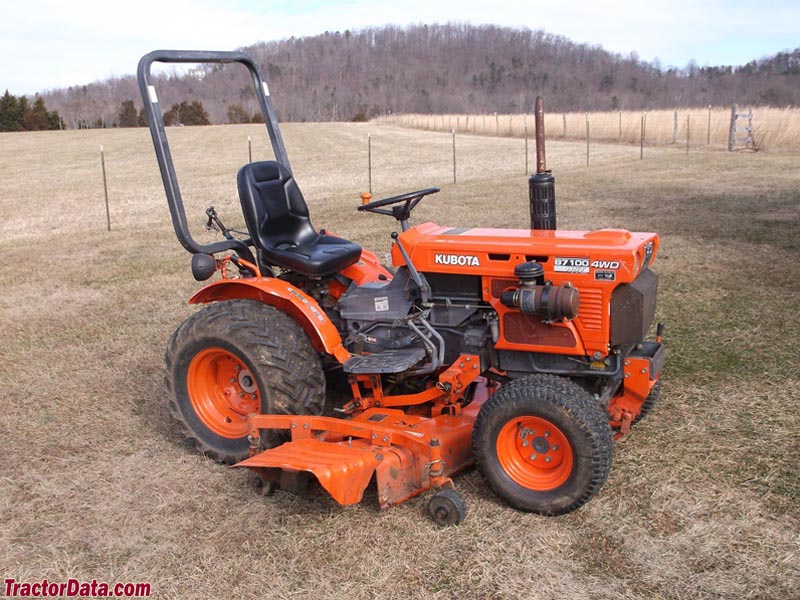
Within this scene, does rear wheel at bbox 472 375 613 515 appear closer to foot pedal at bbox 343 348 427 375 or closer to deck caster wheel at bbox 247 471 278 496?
foot pedal at bbox 343 348 427 375

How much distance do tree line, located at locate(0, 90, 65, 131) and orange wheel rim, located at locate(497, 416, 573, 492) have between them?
60.9m

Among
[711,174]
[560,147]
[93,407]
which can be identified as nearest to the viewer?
[93,407]

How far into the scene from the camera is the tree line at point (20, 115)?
2216 inches

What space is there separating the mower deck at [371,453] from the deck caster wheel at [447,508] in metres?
0.09

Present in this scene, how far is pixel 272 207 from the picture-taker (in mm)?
4445

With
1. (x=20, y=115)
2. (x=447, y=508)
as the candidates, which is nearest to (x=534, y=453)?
(x=447, y=508)

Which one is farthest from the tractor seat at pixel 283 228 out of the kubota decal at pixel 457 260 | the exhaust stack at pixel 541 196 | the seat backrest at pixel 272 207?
the exhaust stack at pixel 541 196

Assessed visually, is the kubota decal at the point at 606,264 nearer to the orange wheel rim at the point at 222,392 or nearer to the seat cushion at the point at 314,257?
the seat cushion at the point at 314,257

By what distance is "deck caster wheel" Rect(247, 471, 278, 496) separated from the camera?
376 centimetres

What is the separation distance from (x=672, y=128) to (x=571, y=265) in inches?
1069

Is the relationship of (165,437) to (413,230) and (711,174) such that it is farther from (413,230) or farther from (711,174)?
(711,174)

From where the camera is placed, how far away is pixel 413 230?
13.5 ft

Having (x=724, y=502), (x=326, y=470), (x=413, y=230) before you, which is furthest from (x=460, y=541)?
(x=413, y=230)

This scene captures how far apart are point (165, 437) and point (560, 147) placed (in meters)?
26.6
